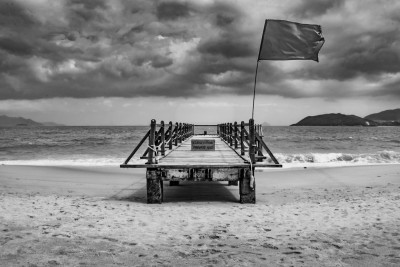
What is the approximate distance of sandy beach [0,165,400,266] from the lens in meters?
5.66

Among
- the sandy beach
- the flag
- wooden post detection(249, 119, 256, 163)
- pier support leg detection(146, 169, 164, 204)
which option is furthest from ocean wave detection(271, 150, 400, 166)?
pier support leg detection(146, 169, 164, 204)

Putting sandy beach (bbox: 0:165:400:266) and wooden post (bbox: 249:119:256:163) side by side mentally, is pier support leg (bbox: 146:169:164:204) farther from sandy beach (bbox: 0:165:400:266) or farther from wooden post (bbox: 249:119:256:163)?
wooden post (bbox: 249:119:256:163)

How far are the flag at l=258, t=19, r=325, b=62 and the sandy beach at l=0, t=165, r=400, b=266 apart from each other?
16.8ft

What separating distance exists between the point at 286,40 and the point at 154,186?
6.90 meters

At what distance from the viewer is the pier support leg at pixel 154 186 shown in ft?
A: 33.2

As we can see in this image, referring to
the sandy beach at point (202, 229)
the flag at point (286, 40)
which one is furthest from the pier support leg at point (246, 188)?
the flag at point (286, 40)

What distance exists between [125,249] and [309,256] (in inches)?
125

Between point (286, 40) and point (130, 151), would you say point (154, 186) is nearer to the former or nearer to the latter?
point (286, 40)

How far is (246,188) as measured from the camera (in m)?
10.3

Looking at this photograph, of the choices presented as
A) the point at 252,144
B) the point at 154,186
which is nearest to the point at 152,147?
the point at 154,186

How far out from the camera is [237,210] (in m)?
9.42

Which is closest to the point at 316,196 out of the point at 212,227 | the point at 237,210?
the point at 237,210

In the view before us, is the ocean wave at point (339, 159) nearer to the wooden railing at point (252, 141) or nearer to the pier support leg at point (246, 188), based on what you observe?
the wooden railing at point (252, 141)

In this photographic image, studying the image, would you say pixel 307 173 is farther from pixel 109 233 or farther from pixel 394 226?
pixel 109 233
